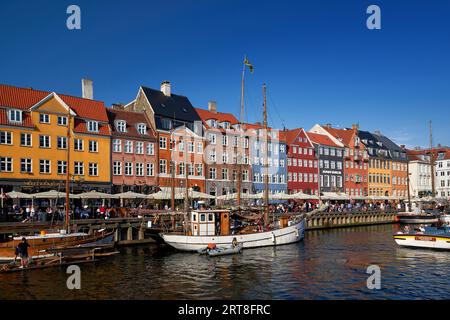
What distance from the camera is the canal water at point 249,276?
23703 mm

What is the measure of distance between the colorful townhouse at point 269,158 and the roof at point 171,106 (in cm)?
1164

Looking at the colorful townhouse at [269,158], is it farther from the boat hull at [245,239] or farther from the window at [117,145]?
the boat hull at [245,239]

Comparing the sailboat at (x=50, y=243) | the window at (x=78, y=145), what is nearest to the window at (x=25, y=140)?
the window at (x=78, y=145)

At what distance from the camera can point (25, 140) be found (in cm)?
4859

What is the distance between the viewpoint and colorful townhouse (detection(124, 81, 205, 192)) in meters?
61.5

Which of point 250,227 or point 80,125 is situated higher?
point 80,125

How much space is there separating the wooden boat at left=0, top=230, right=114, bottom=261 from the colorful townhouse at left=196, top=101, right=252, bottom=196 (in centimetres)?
3245

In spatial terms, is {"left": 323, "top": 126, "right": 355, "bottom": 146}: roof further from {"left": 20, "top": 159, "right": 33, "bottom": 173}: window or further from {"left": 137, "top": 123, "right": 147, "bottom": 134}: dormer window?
{"left": 20, "top": 159, "right": 33, "bottom": 173}: window

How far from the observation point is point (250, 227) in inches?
1731

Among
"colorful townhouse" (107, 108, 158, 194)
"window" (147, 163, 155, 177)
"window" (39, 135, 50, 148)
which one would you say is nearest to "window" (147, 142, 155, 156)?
"colorful townhouse" (107, 108, 158, 194)

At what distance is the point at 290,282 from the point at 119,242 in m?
20.6

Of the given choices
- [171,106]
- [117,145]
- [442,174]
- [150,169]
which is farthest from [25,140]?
[442,174]
